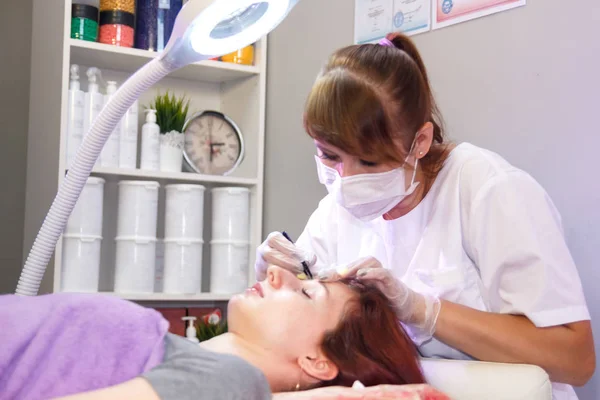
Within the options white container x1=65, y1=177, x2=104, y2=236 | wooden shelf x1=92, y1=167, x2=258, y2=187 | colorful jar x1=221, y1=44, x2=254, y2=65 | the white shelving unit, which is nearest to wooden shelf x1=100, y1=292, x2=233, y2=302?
the white shelving unit

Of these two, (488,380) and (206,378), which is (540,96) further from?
(206,378)

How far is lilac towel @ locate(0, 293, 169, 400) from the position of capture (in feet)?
3.38

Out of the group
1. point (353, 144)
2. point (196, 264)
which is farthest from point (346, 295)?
point (196, 264)

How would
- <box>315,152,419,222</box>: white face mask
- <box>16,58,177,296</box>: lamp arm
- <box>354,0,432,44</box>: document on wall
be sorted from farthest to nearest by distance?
<box>354,0,432,44</box>: document on wall
<box>315,152,419,222</box>: white face mask
<box>16,58,177,296</box>: lamp arm

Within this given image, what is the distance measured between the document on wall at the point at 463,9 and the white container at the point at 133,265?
1159mm

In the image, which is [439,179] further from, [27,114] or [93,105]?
[27,114]

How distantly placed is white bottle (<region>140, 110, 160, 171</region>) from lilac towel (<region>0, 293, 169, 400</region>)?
4.39 ft

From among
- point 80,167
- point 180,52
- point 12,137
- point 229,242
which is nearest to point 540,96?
point 180,52

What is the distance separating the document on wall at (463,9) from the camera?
1806 mm

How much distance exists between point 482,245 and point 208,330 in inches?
46.9

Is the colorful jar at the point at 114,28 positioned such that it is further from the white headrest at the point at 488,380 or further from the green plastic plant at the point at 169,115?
the white headrest at the point at 488,380

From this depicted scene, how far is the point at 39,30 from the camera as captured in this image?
2549 millimetres

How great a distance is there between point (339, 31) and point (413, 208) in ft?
3.05

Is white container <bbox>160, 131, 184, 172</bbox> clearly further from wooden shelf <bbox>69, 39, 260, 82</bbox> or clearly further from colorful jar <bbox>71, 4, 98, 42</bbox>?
colorful jar <bbox>71, 4, 98, 42</bbox>
